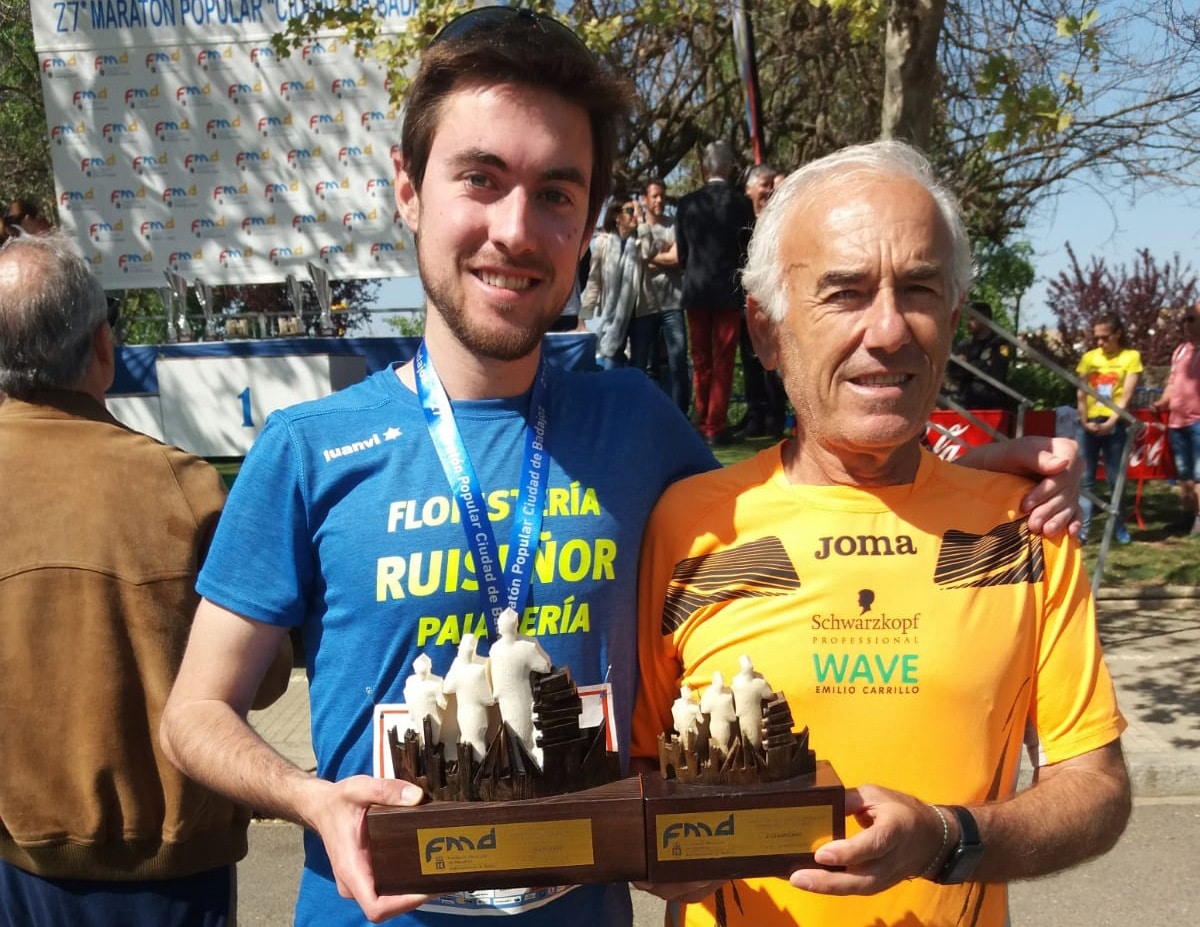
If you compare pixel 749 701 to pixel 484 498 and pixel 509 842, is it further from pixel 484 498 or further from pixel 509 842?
pixel 484 498

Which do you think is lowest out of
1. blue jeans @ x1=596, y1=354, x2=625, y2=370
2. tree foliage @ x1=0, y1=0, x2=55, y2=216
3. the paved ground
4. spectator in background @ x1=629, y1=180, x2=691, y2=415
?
the paved ground

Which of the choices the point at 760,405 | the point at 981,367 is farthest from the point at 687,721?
the point at 981,367

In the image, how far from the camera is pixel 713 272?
344 inches

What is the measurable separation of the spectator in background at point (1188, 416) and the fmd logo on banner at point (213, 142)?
7457 mm

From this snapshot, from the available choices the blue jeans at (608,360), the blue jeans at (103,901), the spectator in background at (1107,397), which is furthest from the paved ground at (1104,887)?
the blue jeans at (608,360)

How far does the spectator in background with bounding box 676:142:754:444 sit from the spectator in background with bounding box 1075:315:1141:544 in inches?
136

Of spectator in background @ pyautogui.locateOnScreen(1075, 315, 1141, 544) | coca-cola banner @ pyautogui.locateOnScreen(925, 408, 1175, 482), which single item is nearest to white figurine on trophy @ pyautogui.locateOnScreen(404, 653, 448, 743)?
coca-cola banner @ pyautogui.locateOnScreen(925, 408, 1175, 482)

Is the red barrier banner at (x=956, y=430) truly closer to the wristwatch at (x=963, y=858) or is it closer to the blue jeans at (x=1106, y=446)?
the blue jeans at (x=1106, y=446)

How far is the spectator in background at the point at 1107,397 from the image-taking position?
9766 mm

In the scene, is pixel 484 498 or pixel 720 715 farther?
pixel 484 498

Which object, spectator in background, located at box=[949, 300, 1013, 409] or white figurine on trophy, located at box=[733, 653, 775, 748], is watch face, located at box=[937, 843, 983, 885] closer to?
white figurine on trophy, located at box=[733, 653, 775, 748]

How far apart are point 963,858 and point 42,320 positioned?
2.34 meters

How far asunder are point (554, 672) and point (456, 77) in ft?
3.39

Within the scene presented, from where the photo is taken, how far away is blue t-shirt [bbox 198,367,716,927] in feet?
5.72
